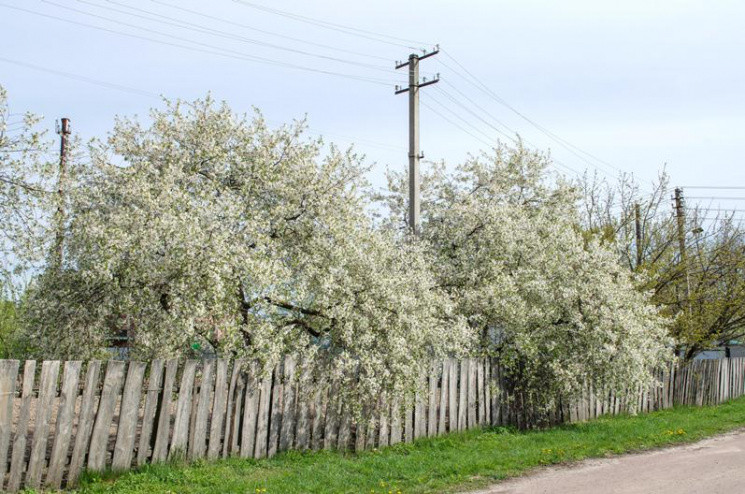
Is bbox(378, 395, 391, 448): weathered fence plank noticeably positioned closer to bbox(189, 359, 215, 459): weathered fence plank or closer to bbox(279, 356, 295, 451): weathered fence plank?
bbox(279, 356, 295, 451): weathered fence plank

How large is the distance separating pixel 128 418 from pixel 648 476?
7.92m

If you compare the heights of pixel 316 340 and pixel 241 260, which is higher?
pixel 241 260

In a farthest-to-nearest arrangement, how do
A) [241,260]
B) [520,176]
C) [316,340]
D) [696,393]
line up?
[696,393] < [520,176] < [316,340] < [241,260]

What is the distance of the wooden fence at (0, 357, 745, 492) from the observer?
8312 mm

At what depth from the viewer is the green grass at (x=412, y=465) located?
8.91 metres

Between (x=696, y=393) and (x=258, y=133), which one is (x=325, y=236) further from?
(x=696, y=393)

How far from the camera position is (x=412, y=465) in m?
10.5

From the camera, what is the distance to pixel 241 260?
10750mm

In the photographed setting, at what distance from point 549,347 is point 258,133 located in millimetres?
7908

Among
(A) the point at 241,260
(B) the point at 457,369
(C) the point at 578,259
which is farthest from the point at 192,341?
(C) the point at 578,259

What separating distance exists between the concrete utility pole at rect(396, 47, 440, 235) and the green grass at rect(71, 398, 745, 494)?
5.64 metres

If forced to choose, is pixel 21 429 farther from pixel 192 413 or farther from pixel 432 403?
pixel 432 403

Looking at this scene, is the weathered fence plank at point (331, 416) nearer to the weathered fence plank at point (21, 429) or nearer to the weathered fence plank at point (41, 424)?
the weathered fence plank at point (41, 424)

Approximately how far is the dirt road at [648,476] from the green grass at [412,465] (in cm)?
43
